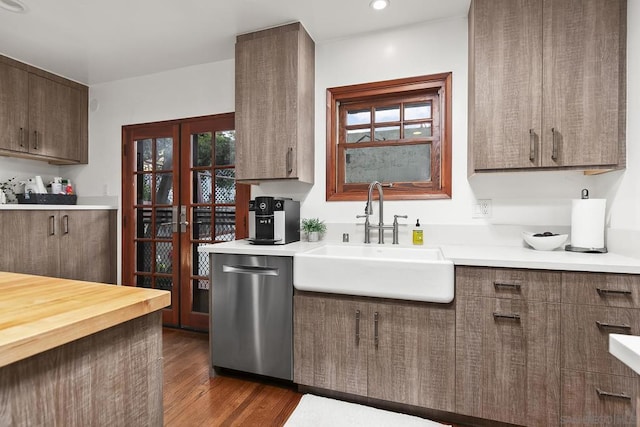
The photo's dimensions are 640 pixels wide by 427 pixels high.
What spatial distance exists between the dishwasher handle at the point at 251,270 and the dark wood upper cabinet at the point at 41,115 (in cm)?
249

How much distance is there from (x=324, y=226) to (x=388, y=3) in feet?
5.22

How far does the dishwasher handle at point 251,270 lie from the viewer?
201 cm

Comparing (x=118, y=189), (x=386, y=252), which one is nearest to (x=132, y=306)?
(x=386, y=252)

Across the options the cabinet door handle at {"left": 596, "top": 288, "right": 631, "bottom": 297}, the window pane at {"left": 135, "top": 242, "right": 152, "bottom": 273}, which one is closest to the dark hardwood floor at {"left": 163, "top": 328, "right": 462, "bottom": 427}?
the cabinet door handle at {"left": 596, "top": 288, "right": 631, "bottom": 297}

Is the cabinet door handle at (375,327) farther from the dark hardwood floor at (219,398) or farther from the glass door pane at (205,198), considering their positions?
the glass door pane at (205,198)

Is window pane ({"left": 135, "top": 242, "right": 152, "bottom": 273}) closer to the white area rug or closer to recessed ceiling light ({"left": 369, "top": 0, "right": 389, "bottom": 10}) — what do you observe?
the white area rug

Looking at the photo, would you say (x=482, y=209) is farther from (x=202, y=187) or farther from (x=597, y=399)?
(x=202, y=187)

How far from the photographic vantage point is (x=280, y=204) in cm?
229

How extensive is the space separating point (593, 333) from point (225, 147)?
114 inches

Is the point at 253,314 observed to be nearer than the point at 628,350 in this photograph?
No

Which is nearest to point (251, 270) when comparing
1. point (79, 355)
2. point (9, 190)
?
point (79, 355)

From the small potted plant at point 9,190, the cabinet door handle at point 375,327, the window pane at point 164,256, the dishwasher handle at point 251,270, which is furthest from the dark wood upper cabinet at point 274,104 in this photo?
the small potted plant at point 9,190

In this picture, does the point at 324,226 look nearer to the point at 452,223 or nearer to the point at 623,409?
the point at 452,223

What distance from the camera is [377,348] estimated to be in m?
1.81
